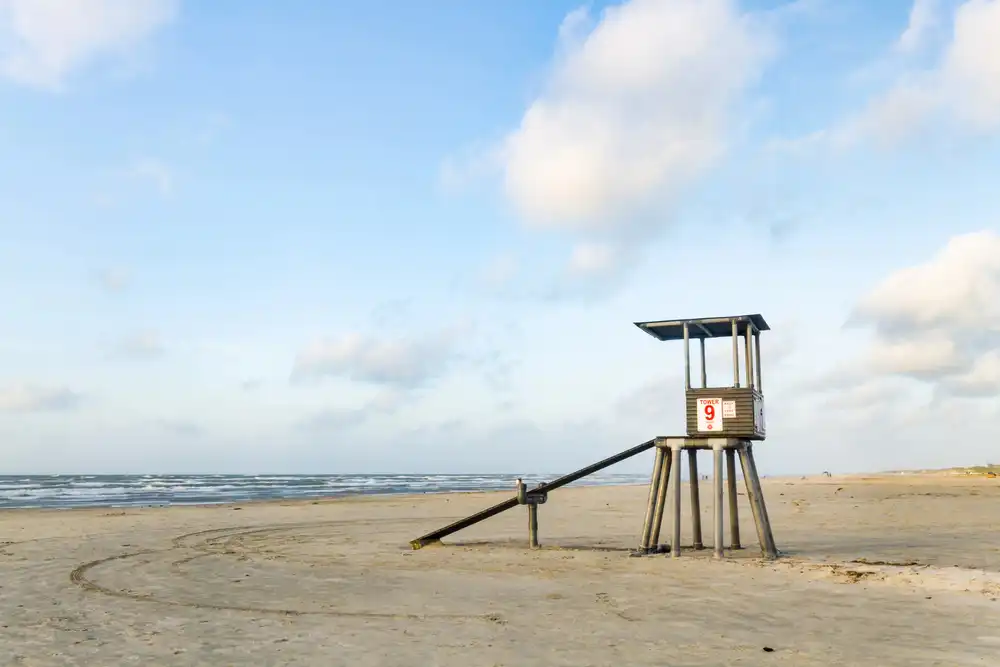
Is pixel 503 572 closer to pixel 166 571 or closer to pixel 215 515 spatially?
pixel 166 571

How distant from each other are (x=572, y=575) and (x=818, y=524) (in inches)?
559

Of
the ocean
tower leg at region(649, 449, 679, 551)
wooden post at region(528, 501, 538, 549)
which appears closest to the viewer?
tower leg at region(649, 449, 679, 551)

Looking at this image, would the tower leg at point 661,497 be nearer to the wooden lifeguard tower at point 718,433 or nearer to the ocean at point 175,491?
the wooden lifeguard tower at point 718,433

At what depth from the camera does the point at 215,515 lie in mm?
31906

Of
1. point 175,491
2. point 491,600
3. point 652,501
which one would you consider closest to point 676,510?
point 652,501

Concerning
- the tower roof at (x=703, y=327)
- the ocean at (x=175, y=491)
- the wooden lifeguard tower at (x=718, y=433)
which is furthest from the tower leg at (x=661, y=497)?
the ocean at (x=175, y=491)

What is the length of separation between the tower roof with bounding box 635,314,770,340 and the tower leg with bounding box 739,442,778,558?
2.77 meters

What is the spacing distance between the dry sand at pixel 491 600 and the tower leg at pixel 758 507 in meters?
0.47

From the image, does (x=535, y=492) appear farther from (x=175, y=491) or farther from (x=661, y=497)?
(x=175, y=491)

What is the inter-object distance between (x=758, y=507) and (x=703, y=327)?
422 centimetres

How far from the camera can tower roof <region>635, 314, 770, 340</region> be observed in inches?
704

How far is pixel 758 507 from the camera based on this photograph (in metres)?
17.0

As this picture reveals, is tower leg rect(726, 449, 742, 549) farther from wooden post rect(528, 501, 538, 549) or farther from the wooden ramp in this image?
wooden post rect(528, 501, 538, 549)

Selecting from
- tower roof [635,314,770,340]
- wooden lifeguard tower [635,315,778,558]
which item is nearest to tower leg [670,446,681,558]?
wooden lifeguard tower [635,315,778,558]
